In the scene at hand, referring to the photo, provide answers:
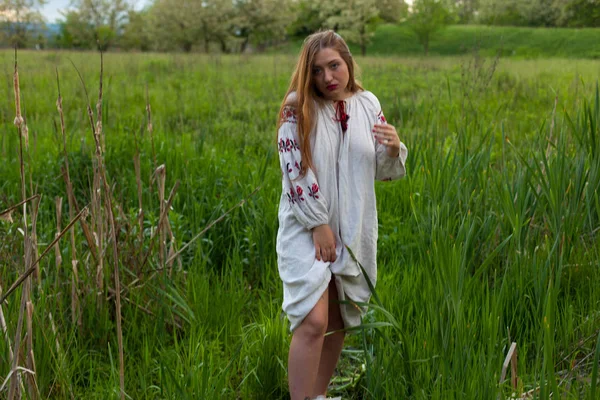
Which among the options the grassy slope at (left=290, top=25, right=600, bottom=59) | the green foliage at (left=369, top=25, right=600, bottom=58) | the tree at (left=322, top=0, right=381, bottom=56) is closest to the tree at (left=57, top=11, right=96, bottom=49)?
the grassy slope at (left=290, top=25, right=600, bottom=59)

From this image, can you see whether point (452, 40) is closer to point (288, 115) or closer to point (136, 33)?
point (136, 33)

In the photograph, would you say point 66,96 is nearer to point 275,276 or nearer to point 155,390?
point 275,276

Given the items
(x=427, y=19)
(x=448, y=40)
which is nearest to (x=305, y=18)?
(x=448, y=40)

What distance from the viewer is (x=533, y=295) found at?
2.41 metres

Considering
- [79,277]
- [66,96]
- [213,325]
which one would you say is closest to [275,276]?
[213,325]

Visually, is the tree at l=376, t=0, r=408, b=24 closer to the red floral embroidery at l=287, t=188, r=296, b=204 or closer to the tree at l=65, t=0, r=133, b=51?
the tree at l=65, t=0, r=133, b=51

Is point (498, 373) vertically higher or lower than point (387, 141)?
lower

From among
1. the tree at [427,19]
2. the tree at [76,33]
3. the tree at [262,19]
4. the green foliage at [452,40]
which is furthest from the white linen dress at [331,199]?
the tree at [76,33]

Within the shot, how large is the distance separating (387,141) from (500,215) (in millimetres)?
1031

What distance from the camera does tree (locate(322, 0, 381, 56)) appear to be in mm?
38575

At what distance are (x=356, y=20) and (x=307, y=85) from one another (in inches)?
→ 1535

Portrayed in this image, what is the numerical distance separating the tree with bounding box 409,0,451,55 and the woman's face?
38.7 meters

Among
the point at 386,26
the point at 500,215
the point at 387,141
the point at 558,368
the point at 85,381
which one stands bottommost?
the point at 85,381

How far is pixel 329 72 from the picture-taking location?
1916 millimetres
